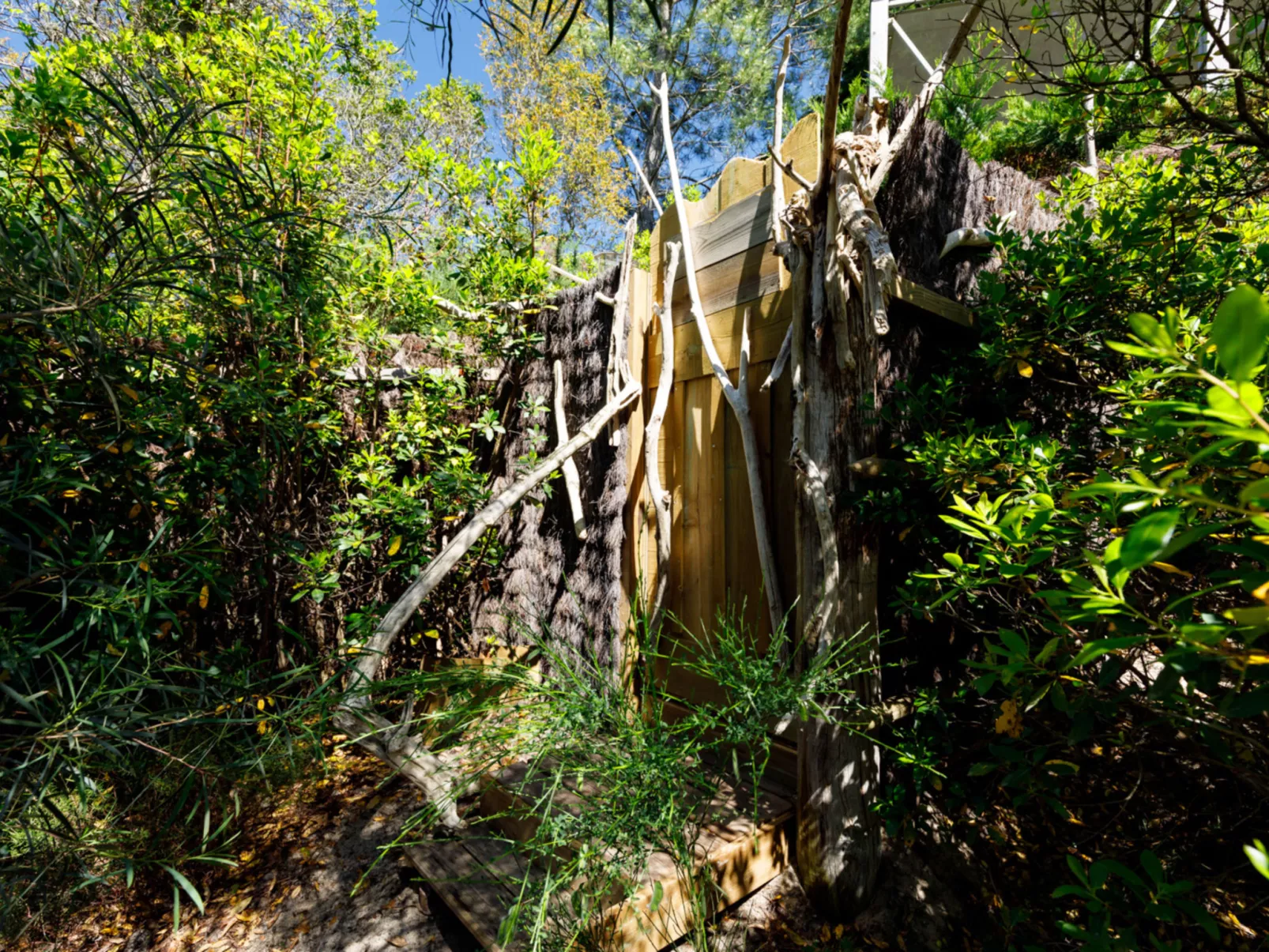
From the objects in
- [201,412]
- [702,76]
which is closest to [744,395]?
[201,412]

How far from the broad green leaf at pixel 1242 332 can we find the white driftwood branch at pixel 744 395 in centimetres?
158

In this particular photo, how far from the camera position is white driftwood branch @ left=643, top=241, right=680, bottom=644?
250cm

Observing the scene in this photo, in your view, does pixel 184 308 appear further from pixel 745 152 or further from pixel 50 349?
pixel 745 152

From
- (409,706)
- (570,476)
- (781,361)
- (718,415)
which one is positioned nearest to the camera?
(409,706)

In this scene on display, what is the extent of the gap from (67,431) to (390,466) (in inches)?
49.3

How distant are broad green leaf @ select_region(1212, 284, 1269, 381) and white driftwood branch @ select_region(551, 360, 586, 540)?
2.37 metres

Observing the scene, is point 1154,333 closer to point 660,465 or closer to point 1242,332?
point 1242,332

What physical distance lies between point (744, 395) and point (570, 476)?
958mm

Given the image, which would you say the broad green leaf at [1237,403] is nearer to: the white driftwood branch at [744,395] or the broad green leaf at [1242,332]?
the broad green leaf at [1242,332]

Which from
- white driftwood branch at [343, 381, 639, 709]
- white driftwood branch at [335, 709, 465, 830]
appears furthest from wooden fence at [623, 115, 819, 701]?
white driftwood branch at [335, 709, 465, 830]

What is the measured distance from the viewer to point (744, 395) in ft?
7.36

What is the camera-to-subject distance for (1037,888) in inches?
64.2

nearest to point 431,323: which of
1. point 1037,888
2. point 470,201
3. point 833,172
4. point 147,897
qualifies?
point 470,201

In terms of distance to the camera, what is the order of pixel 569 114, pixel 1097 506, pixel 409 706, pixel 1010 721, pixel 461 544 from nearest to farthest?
1. pixel 1097 506
2. pixel 1010 721
3. pixel 409 706
4. pixel 461 544
5. pixel 569 114
